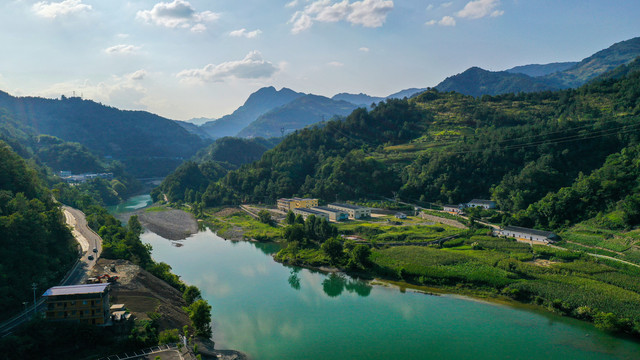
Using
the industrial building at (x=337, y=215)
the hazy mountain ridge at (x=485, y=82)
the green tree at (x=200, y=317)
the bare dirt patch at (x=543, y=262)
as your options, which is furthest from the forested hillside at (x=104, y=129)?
the hazy mountain ridge at (x=485, y=82)

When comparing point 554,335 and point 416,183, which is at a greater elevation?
point 416,183

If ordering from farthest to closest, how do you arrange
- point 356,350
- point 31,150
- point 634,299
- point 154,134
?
point 154,134, point 31,150, point 634,299, point 356,350

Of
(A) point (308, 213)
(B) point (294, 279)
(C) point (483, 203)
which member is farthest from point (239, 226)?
(C) point (483, 203)

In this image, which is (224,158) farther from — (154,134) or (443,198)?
(443,198)

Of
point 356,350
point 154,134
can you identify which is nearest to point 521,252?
point 356,350

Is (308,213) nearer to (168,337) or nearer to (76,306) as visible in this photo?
(168,337)

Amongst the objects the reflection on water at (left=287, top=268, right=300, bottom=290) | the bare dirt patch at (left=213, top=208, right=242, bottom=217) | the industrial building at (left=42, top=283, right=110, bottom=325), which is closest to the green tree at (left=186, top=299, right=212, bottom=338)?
the industrial building at (left=42, top=283, right=110, bottom=325)

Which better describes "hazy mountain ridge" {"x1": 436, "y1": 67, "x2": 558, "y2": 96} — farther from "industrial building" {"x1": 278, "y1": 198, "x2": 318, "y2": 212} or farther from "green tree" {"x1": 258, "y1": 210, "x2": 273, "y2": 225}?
"green tree" {"x1": 258, "y1": 210, "x2": 273, "y2": 225}
